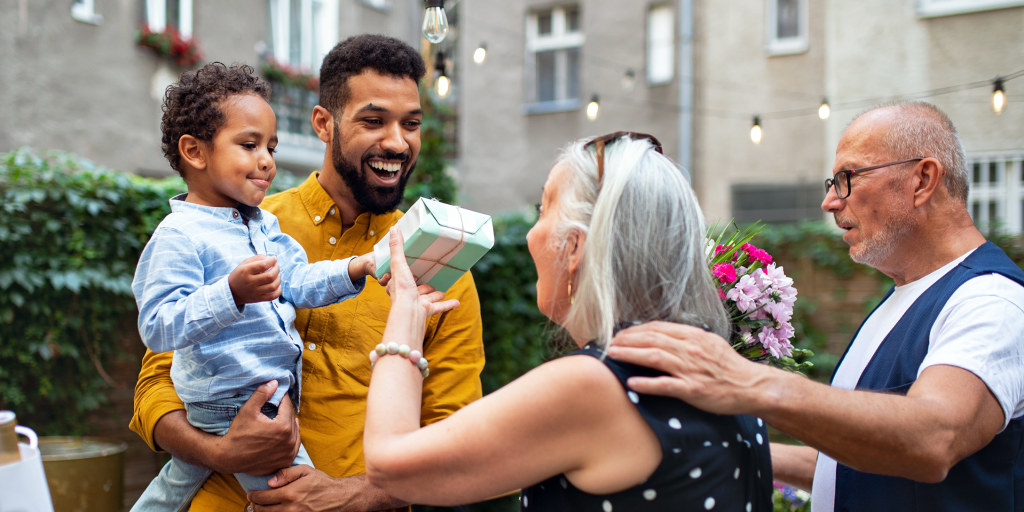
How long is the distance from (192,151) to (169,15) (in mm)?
10108

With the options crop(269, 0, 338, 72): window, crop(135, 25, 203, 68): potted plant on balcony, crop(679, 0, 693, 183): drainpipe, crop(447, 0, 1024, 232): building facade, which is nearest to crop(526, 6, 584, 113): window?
crop(447, 0, 1024, 232): building facade

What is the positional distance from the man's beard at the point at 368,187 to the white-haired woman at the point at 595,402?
2.09 feet

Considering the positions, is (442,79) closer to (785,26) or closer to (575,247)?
(575,247)

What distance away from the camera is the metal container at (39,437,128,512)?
373 centimetres

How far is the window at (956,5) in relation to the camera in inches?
423

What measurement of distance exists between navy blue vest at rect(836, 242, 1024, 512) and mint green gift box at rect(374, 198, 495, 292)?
113cm

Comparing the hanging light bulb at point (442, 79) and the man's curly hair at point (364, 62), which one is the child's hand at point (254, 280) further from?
the hanging light bulb at point (442, 79)

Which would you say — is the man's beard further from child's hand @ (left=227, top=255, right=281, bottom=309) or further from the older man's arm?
the older man's arm

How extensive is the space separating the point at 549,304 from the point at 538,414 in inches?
13.7

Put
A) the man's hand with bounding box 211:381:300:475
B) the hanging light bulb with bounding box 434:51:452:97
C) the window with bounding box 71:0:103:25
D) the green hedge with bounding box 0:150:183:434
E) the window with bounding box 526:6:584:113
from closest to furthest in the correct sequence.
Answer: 1. the man's hand with bounding box 211:381:300:475
2. the green hedge with bounding box 0:150:183:434
3. the hanging light bulb with bounding box 434:51:452:97
4. the window with bounding box 71:0:103:25
5. the window with bounding box 526:6:584:113

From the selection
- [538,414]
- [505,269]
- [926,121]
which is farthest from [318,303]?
[505,269]

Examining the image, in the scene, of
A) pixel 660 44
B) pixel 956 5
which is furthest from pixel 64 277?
pixel 956 5

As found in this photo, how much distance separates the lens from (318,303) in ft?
6.88

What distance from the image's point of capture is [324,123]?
2.53m
